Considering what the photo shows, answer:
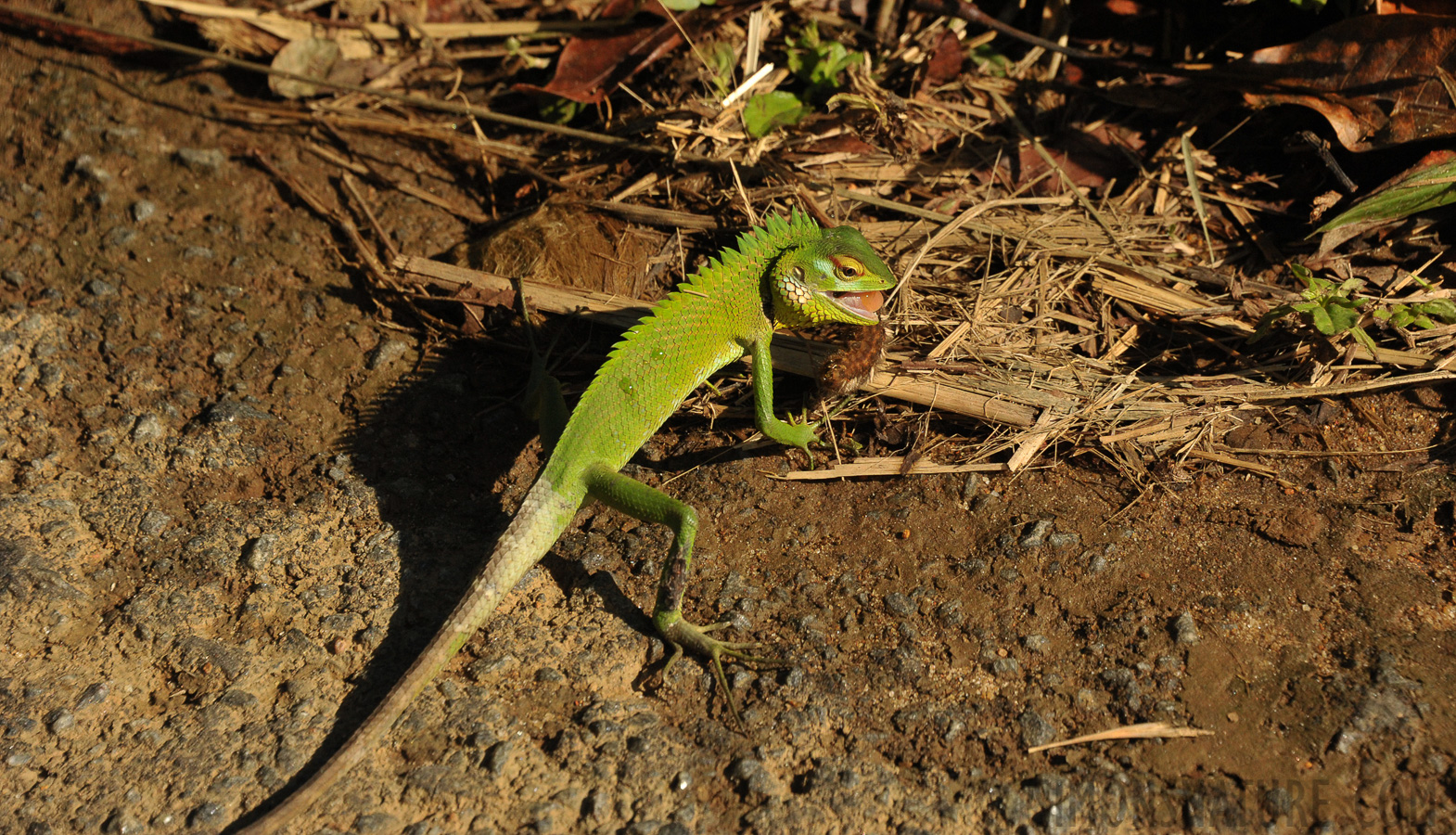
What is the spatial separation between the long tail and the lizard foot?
61 cm

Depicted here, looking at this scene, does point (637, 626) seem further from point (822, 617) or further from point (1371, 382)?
point (1371, 382)

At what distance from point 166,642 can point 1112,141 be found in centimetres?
503

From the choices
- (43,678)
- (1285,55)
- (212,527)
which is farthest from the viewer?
(1285,55)

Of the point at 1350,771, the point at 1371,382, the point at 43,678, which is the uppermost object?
the point at 43,678

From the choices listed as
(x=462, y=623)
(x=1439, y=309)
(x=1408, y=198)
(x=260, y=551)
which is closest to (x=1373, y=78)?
(x=1408, y=198)

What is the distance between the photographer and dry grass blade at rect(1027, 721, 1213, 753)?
2920mm

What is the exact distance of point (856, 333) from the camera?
411 centimetres

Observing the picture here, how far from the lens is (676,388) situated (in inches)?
154

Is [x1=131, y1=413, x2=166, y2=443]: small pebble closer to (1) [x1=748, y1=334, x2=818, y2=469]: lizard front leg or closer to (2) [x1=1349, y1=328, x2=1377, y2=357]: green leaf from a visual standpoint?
(1) [x1=748, y1=334, x2=818, y2=469]: lizard front leg

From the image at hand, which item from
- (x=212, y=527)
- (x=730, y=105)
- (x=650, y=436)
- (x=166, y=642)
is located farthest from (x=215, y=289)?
(x=730, y=105)

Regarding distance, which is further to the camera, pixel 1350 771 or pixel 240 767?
pixel 240 767

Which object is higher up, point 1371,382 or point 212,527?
point 212,527

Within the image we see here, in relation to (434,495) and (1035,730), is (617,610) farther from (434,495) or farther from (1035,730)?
(1035,730)

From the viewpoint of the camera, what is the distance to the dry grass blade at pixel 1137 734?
2920 millimetres
